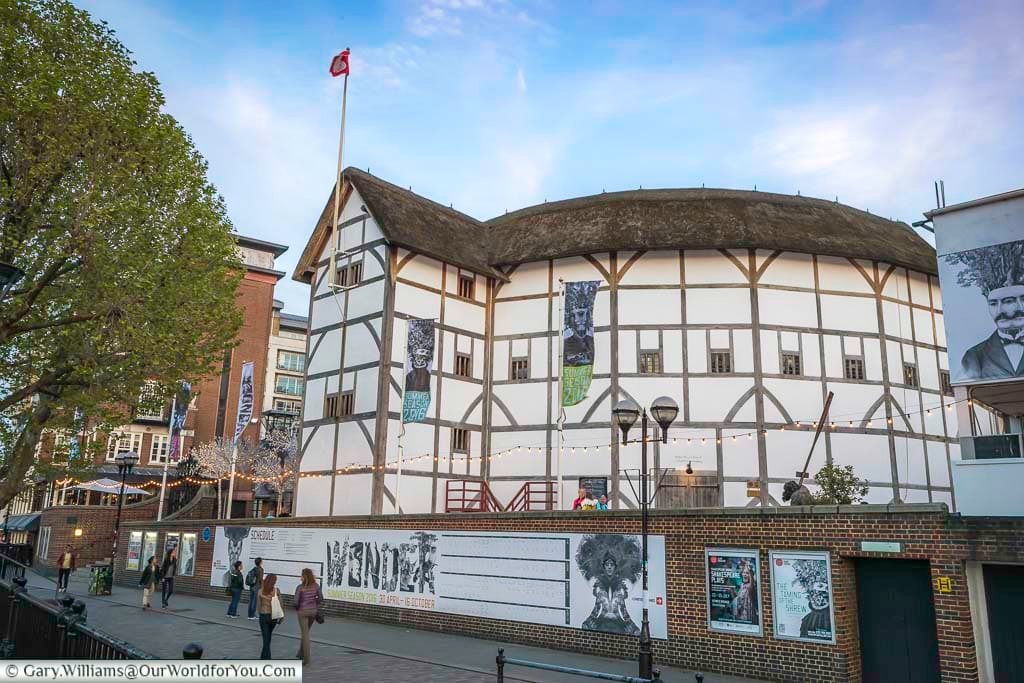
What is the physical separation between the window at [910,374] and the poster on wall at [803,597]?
18.1 meters

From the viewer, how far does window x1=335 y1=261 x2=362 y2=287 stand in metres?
30.7

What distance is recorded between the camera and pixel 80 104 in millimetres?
15430

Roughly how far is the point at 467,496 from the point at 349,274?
9914mm

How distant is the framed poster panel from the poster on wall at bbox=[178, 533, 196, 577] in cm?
189

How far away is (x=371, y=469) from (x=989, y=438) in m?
18.6

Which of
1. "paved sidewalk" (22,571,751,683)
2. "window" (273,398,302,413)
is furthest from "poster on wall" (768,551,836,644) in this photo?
"window" (273,398,302,413)

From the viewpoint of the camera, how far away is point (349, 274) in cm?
3120

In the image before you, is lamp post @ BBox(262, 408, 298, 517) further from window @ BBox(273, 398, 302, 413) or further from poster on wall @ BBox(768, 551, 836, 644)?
poster on wall @ BBox(768, 551, 836, 644)

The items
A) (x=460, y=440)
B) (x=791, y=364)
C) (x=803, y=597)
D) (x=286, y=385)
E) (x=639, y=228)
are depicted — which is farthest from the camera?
(x=286, y=385)

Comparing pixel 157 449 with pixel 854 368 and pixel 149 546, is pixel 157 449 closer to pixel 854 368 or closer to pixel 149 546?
pixel 149 546

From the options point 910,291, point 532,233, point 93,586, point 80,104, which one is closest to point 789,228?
point 910,291

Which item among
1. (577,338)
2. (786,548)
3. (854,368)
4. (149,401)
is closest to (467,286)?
(577,338)

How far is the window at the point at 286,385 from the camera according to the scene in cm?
7338

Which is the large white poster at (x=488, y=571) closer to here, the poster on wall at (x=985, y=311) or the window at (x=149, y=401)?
the window at (x=149, y=401)
